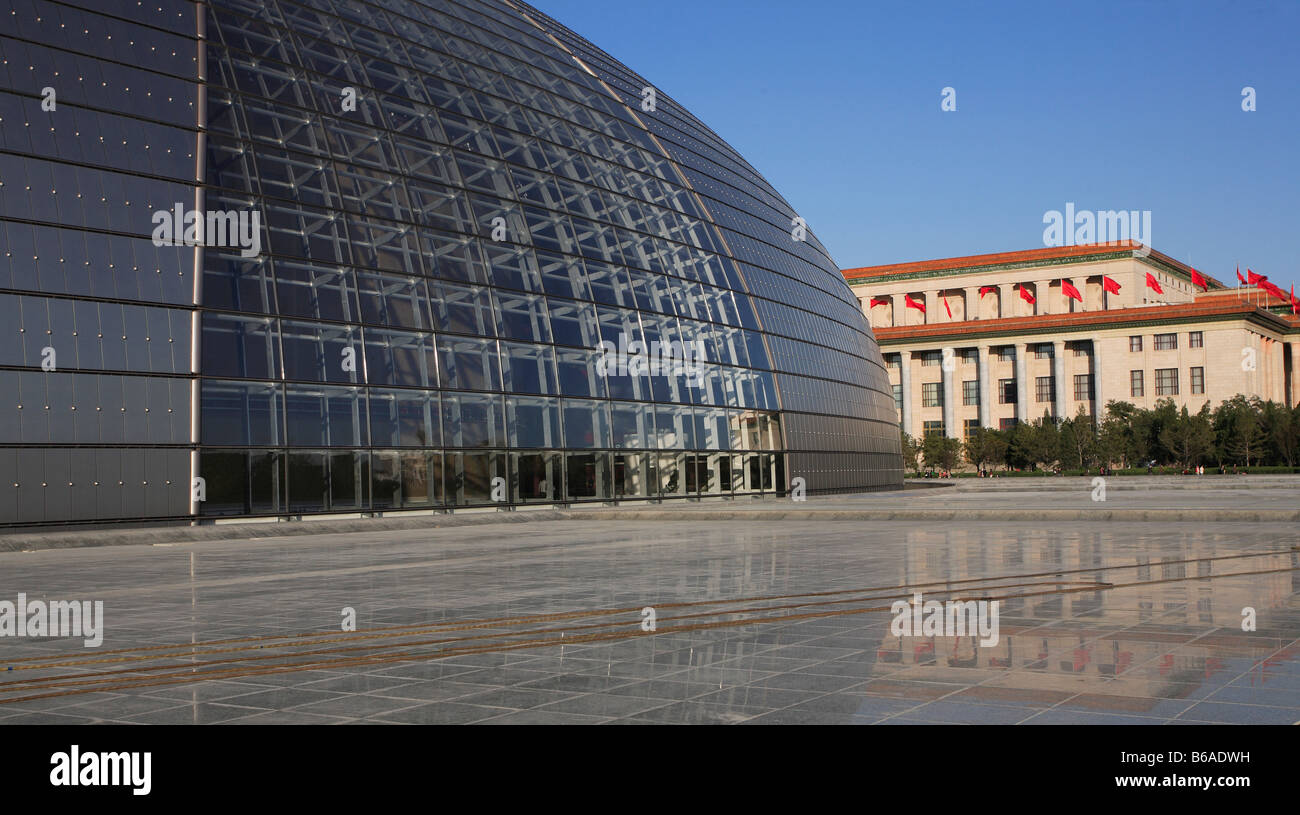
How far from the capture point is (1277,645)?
38.0ft

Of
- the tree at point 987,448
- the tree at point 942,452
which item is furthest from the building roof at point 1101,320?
the tree at point 942,452

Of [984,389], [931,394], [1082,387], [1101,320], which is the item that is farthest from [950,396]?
[1101,320]

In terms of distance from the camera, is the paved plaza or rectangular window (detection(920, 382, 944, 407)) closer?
the paved plaza

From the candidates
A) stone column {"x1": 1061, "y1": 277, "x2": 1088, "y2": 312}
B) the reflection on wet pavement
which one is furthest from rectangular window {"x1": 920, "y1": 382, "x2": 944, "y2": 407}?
the reflection on wet pavement

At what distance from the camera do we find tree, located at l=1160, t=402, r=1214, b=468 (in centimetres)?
11231

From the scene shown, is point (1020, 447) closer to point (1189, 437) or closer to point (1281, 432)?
point (1189, 437)

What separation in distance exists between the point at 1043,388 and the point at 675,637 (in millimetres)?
139951

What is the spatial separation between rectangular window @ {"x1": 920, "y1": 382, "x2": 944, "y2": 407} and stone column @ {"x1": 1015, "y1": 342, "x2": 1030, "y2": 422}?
10.3 meters

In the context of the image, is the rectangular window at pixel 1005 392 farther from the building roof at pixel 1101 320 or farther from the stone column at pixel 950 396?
the building roof at pixel 1101 320

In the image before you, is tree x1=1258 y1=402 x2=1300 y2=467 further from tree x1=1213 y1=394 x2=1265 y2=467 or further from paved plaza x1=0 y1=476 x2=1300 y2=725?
paved plaza x1=0 y1=476 x2=1300 y2=725
